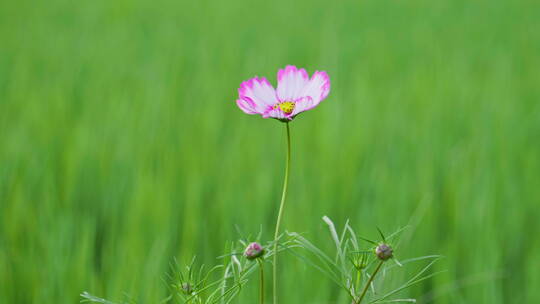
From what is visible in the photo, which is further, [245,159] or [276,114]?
[245,159]

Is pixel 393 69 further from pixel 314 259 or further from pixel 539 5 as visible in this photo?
pixel 539 5

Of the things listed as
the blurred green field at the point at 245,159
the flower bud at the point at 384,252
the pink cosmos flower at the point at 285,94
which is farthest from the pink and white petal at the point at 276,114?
the blurred green field at the point at 245,159

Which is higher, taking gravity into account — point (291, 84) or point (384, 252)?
point (291, 84)

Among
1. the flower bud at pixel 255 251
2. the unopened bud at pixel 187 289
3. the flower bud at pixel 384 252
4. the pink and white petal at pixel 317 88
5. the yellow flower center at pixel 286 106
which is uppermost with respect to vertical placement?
the pink and white petal at pixel 317 88

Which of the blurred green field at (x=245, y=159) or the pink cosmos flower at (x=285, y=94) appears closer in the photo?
the pink cosmos flower at (x=285, y=94)

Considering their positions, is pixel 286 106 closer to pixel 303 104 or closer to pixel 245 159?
pixel 303 104

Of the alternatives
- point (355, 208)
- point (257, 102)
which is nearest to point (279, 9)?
point (355, 208)

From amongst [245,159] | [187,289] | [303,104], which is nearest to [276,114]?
[303,104]

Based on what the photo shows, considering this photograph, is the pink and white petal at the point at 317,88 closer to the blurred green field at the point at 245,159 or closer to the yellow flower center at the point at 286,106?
the yellow flower center at the point at 286,106
